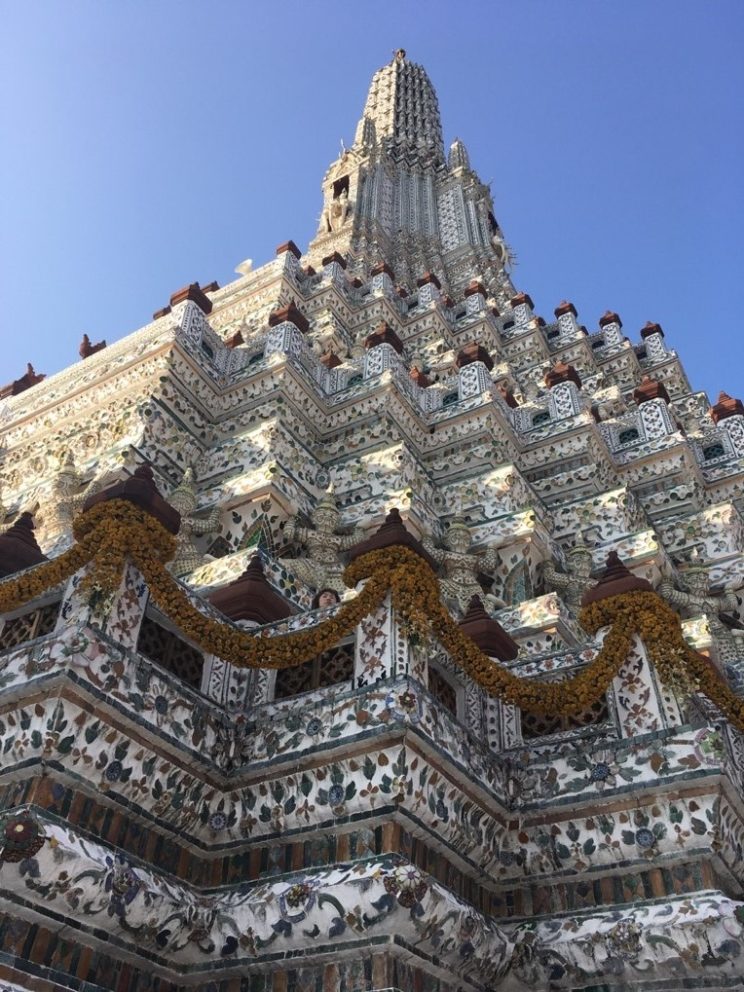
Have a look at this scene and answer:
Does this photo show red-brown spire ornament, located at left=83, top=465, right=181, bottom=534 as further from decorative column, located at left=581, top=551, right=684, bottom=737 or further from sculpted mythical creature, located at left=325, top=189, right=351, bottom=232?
sculpted mythical creature, located at left=325, top=189, right=351, bottom=232

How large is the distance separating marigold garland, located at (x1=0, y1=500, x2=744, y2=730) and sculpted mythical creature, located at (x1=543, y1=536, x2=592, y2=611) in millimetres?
4726

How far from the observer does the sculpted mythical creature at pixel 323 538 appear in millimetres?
10320

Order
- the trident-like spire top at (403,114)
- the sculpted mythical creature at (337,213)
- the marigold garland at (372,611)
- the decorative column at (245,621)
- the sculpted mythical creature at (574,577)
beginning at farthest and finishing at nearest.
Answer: the trident-like spire top at (403,114)
the sculpted mythical creature at (337,213)
the sculpted mythical creature at (574,577)
the decorative column at (245,621)
the marigold garland at (372,611)

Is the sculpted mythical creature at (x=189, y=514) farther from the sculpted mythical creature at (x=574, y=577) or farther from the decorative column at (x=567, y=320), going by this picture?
the decorative column at (x=567, y=320)

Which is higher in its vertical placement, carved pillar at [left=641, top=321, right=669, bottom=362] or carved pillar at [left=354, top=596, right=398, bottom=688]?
→ carved pillar at [left=641, top=321, right=669, bottom=362]

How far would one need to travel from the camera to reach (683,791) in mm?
5984

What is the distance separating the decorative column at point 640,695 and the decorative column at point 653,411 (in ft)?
31.1

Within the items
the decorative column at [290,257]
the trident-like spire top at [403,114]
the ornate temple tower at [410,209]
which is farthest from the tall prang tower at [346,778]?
the trident-like spire top at [403,114]

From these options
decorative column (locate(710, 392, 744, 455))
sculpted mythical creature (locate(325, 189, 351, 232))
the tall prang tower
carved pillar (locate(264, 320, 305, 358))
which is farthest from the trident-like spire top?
the tall prang tower

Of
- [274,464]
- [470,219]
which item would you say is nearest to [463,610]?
[274,464]

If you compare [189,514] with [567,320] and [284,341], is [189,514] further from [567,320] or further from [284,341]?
[567,320]

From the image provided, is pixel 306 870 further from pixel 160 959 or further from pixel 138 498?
pixel 138 498

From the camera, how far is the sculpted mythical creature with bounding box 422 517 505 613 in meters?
11.1

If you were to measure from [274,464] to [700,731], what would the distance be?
659 centimetres
